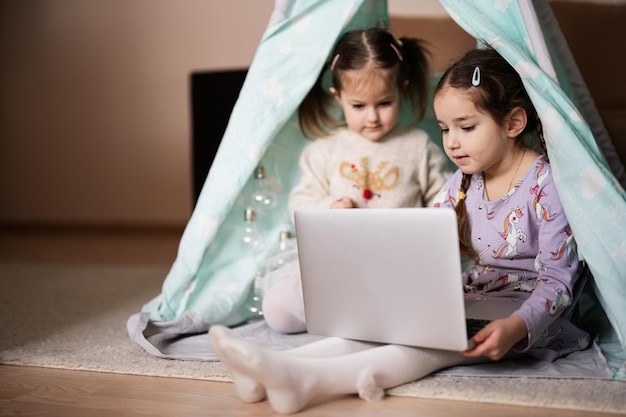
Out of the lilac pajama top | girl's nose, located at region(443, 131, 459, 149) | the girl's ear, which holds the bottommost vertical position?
the lilac pajama top

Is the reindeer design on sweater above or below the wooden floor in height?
above

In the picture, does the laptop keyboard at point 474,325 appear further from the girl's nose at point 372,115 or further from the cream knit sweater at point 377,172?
the girl's nose at point 372,115

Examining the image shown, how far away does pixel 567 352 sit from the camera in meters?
1.26

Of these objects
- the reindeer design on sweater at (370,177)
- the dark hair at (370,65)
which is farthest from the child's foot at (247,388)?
the dark hair at (370,65)

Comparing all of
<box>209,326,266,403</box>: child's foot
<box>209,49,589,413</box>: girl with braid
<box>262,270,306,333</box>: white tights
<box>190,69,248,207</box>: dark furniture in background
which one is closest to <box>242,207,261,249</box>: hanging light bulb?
<box>262,270,306,333</box>: white tights

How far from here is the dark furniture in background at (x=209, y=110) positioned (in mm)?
2652

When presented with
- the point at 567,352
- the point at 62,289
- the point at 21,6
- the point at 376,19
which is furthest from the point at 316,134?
the point at 21,6

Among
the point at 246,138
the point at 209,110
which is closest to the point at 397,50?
the point at 246,138

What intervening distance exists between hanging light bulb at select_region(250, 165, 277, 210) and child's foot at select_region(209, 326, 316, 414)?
0.64 metres

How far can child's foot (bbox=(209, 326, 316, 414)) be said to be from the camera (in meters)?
0.96

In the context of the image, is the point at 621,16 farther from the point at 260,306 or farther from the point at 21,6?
the point at 21,6

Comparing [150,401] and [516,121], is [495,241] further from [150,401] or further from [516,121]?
[150,401]

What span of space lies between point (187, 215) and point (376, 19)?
6.41 ft

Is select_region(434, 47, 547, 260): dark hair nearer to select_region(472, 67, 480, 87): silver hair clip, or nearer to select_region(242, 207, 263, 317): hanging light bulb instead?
select_region(472, 67, 480, 87): silver hair clip
